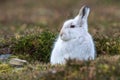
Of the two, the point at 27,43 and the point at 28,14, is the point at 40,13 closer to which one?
the point at 28,14

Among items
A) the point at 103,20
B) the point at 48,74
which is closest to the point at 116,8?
the point at 103,20

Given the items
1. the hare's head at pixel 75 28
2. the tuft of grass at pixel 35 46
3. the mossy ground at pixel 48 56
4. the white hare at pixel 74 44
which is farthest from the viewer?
the tuft of grass at pixel 35 46

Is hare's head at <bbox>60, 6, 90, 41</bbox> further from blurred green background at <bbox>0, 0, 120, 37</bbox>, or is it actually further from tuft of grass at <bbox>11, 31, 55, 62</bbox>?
blurred green background at <bbox>0, 0, 120, 37</bbox>

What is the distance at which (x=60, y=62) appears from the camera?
36.8ft

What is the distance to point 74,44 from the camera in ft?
36.3

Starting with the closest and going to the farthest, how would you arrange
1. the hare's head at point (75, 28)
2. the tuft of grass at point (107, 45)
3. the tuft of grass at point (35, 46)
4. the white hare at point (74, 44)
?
the white hare at point (74, 44), the hare's head at point (75, 28), the tuft of grass at point (107, 45), the tuft of grass at point (35, 46)

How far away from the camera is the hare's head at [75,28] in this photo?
11125 millimetres

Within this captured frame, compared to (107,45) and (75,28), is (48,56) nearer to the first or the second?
(107,45)

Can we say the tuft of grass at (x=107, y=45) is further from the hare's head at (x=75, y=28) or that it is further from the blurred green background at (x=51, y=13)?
the blurred green background at (x=51, y=13)

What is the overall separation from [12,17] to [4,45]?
13.2 metres

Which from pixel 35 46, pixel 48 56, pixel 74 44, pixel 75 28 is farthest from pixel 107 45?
pixel 74 44

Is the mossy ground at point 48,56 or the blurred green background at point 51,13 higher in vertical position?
the blurred green background at point 51,13

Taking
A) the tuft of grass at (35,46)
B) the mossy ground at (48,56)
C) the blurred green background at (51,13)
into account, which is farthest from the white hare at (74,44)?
the blurred green background at (51,13)

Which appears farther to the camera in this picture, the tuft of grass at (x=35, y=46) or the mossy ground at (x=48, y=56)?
Result: the tuft of grass at (x=35, y=46)
